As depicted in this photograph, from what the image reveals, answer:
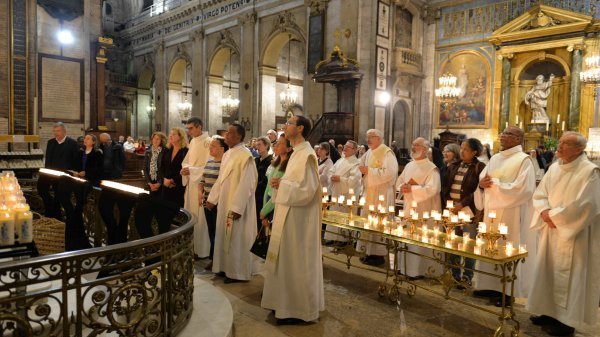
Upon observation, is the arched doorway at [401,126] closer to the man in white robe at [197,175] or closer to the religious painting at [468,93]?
the religious painting at [468,93]

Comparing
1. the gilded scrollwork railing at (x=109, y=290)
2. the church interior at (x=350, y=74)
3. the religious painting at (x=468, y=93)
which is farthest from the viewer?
the religious painting at (x=468, y=93)

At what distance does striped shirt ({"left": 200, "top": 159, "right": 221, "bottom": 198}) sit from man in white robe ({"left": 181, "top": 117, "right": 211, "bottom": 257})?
0.40 m

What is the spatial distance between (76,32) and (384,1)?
10.1 m

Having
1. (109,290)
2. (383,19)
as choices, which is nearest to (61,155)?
→ (109,290)

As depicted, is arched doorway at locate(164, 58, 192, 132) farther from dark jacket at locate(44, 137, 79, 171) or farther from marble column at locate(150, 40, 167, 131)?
dark jacket at locate(44, 137, 79, 171)

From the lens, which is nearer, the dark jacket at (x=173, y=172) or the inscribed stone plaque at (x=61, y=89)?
the dark jacket at (x=173, y=172)

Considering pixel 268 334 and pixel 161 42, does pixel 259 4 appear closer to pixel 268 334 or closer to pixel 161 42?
pixel 161 42

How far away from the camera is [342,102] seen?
14992 millimetres

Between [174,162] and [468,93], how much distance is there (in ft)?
44.1

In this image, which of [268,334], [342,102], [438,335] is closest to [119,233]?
[268,334]

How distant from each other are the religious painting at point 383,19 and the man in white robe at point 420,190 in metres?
10.2

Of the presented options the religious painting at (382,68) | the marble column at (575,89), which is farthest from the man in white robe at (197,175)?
the marble column at (575,89)

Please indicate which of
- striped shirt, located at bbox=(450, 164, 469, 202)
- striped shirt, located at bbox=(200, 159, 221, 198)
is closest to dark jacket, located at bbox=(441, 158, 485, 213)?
striped shirt, located at bbox=(450, 164, 469, 202)

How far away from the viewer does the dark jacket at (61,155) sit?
26.1 feet
